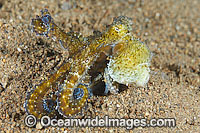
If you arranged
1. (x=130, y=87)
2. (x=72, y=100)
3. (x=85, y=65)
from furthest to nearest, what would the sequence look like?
(x=130, y=87) < (x=85, y=65) < (x=72, y=100)

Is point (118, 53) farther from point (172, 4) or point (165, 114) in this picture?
point (172, 4)

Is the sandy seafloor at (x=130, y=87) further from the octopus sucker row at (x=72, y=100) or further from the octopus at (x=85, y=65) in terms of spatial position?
the octopus sucker row at (x=72, y=100)

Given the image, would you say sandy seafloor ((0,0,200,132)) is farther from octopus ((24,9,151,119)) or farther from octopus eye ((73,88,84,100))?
→ octopus eye ((73,88,84,100))

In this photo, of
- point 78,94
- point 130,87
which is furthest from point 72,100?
point 130,87

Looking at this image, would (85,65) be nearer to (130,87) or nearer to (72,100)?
(72,100)

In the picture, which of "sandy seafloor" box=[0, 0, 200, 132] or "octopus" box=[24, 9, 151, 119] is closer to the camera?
"octopus" box=[24, 9, 151, 119]

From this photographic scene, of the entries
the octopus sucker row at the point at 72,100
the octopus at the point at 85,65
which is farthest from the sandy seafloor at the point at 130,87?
the octopus sucker row at the point at 72,100

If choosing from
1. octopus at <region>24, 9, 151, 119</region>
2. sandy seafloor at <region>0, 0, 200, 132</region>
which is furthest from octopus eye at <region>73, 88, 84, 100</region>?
sandy seafloor at <region>0, 0, 200, 132</region>

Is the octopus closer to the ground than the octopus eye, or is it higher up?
higher up
